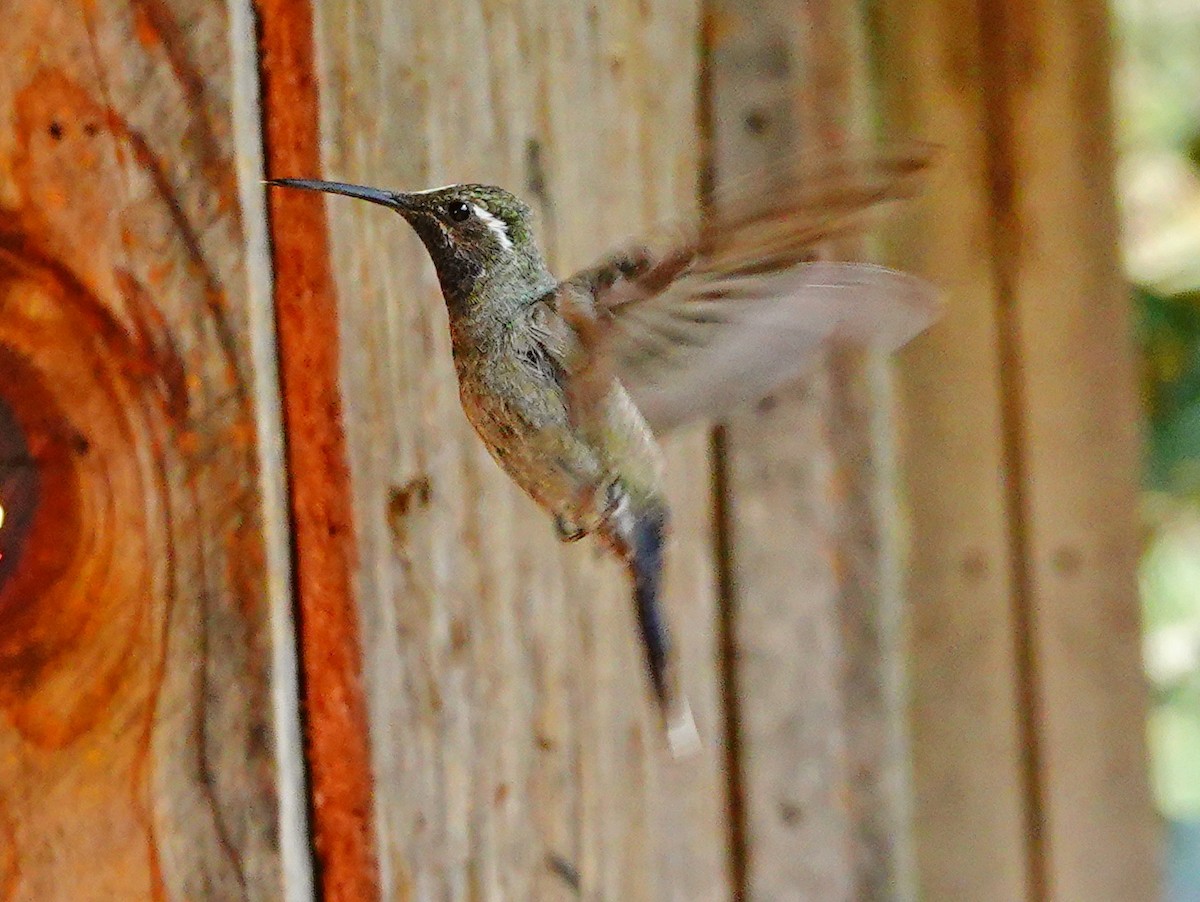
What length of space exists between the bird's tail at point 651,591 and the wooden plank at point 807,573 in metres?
0.68

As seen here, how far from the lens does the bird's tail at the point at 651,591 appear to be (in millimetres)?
1265

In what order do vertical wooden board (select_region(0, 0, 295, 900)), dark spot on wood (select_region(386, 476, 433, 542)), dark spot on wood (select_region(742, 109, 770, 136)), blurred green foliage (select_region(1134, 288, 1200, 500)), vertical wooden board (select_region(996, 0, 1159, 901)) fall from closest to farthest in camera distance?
vertical wooden board (select_region(0, 0, 295, 900)) < dark spot on wood (select_region(386, 476, 433, 542)) < dark spot on wood (select_region(742, 109, 770, 136)) < vertical wooden board (select_region(996, 0, 1159, 901)) < blurred green foliage (select_region(1134, 288, 1200, 500))

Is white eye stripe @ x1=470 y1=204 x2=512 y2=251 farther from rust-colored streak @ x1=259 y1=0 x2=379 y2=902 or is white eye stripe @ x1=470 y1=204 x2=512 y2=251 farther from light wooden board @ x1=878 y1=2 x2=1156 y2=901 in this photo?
light wooden board @ x1=878 y1=2 x2=1156 y2=901

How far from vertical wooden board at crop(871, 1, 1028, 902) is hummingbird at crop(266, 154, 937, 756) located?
110 centimetres

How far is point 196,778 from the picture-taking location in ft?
3.45

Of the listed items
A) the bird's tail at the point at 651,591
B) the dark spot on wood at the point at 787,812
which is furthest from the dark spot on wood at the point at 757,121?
the dark spot on wood at the point at 787,812

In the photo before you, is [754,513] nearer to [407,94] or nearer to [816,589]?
[816,589]

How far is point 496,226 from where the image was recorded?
3.84 feet

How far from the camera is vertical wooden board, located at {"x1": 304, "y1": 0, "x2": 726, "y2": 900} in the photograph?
3.74 ft

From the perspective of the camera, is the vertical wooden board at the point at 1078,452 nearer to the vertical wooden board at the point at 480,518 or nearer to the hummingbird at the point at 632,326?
Answer: the vertical wooden board at the point at 480,518

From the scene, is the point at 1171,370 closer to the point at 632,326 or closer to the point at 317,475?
the point at 632,326

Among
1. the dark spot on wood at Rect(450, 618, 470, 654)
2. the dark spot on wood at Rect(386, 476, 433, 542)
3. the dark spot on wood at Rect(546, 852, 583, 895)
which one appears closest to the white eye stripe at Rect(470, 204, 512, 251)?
the dark spot on wood at Rect(386, 476, 433, 542)

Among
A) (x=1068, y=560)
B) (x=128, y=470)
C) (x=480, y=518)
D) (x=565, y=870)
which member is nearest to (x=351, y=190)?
(x=128, y=470)

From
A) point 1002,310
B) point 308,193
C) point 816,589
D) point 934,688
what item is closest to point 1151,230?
point 1002,310
